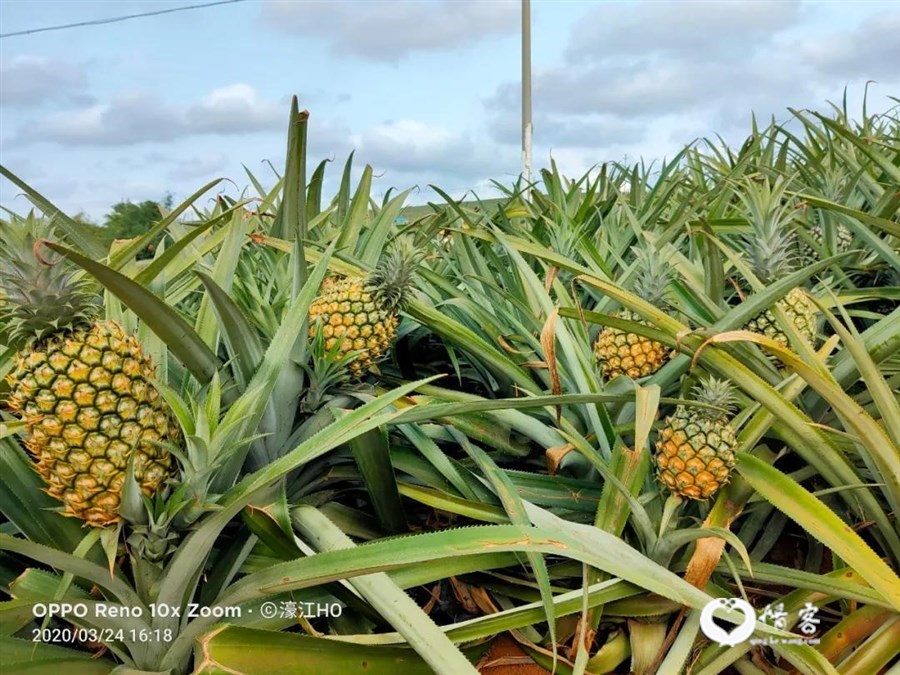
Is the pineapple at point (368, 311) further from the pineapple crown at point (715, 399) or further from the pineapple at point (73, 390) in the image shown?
the pineapple crown at point (715, 399)

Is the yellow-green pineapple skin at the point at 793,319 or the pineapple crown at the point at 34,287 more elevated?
A: the pineapple crown at the point at 34,287

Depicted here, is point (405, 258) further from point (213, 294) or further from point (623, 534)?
point (623, 534)

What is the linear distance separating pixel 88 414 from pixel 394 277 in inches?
19.9

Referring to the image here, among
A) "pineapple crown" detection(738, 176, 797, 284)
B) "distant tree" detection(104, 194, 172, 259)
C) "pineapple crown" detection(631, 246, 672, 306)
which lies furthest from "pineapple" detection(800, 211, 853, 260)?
"distant tree" detection(104, 194, 172, 259)

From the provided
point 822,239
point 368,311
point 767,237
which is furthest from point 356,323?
point 822,239

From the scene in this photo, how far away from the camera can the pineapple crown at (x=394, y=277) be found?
3.55 ft

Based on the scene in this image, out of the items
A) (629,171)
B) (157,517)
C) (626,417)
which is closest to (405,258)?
(626,417)

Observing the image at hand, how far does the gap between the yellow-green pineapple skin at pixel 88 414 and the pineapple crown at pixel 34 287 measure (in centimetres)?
2

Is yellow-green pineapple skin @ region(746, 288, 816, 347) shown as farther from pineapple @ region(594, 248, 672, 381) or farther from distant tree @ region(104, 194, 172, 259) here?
distant tree @ region(104, 194, 172, 259)

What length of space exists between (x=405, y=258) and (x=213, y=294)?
0.35 metres

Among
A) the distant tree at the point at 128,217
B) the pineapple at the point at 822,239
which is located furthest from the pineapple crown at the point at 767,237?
the distant tree at the point at 128,217

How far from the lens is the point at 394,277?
42.8 inches

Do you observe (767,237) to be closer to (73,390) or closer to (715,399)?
(715,399)

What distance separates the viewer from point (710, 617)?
84 cm
